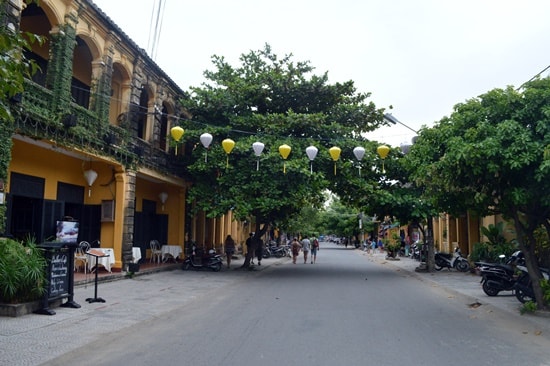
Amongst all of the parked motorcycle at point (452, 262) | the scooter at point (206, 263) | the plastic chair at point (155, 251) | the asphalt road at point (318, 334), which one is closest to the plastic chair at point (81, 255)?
the asphalt road at point (318, 334)

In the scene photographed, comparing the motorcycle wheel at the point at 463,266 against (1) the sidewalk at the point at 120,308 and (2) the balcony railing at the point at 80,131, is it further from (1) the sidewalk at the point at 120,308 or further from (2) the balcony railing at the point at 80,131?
(2) the balcony railing at the point at 80,131

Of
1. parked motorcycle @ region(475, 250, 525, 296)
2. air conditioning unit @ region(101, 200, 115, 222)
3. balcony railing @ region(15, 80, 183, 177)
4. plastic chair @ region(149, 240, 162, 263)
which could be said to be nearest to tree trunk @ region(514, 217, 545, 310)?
parked motorcycle @ region(475, 250, 525, 296)

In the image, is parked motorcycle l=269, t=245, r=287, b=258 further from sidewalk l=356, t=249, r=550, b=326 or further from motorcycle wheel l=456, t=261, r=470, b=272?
motorcycle wheel l=456, t=261, r=470, b=272

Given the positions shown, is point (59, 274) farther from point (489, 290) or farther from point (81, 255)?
point (489, 290)

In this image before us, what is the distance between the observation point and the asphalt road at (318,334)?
6.30m

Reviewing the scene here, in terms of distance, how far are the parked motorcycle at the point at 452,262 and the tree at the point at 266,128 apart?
6560mm

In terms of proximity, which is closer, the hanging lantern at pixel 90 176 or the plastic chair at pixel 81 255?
the plastic chair at pixel 81 255

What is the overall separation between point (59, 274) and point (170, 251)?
12.5 metres

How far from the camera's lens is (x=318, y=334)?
25.5ft

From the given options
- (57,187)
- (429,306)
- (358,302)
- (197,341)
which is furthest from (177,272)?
(197,341)

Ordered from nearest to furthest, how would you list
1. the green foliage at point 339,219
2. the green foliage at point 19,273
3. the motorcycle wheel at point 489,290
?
the green foliage at point 19,273
the motorcycle wheel at point 489,290
the green foliage at point 339,219

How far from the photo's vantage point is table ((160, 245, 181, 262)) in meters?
22.0

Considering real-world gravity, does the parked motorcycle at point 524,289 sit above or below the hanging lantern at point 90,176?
below

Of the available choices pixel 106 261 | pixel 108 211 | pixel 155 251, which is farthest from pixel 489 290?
pixel 155 251
